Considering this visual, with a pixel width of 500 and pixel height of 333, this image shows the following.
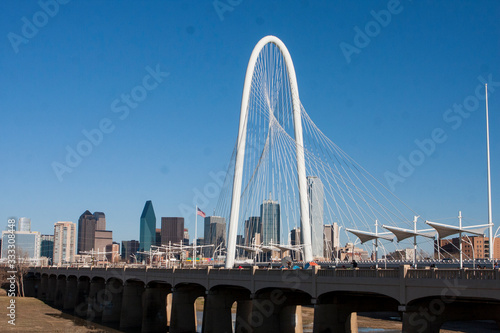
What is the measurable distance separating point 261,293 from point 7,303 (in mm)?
56628

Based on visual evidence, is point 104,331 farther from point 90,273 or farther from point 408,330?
point 408,330

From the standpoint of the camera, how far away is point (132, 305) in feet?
218

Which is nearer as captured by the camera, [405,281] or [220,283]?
[405,281]

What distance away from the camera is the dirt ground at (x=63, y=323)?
61031mm

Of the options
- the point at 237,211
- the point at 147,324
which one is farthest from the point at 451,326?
the point at 147,324

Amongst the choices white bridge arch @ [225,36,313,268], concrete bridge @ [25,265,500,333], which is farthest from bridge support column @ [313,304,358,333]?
white bridge arch @ [225,36,313,268]

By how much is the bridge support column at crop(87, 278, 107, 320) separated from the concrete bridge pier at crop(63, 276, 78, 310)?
10233 millimetres

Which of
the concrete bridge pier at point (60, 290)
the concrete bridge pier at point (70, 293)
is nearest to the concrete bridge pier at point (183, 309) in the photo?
the concrete bridge pier at point (70, 293)

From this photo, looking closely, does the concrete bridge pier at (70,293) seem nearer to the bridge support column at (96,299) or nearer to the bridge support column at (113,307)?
the bridge support column at (96,299)

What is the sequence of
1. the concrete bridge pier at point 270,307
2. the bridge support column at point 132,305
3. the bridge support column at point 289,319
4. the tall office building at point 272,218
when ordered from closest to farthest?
the concrete bridge pier at point 270,307 < the bridge support column at point 289,319 < the bridge support column at point 132,305 < the tall office building at point 272,218

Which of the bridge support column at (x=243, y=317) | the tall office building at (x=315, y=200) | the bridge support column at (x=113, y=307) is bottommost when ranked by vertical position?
the bridge support column at (x=113, y=307)

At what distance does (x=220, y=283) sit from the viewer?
46.0 m

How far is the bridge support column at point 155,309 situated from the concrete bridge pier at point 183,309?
6433mm

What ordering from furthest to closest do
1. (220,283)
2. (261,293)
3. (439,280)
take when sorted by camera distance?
(220,283) < (261,293) < (439,280)
